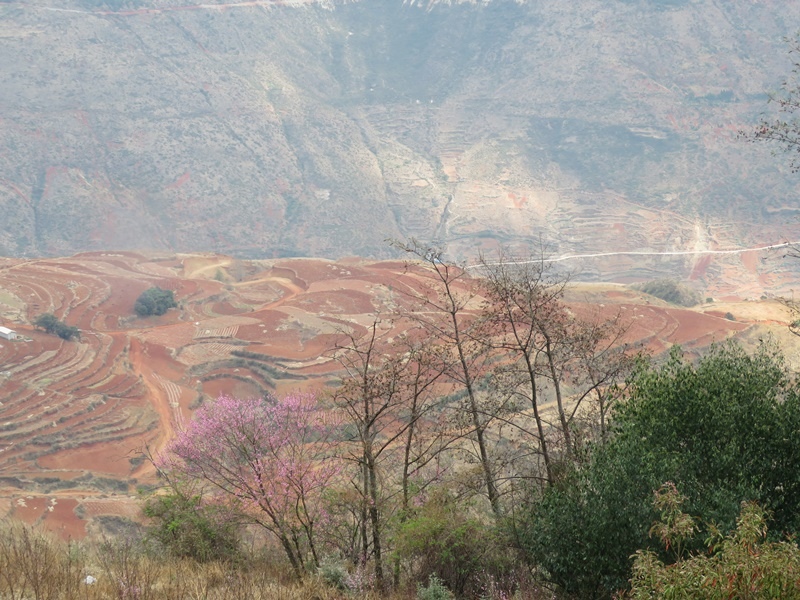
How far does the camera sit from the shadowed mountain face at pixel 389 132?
66.4 m

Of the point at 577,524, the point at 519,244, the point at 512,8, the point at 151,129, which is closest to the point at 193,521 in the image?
the point at 577,524

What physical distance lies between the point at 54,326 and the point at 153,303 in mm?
5614

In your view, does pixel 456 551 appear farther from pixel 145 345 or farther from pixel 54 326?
pixel 54 326

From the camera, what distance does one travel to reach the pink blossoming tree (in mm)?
9359

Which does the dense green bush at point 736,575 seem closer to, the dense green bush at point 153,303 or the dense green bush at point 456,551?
the dense green bush at point 456,551

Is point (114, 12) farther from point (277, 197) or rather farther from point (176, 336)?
point (176, 336)

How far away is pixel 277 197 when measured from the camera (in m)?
72.1

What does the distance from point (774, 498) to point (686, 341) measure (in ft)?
74.1

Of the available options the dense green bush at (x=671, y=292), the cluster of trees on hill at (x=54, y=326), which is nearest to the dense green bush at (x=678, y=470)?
the cluster of trees on hill at (x=54, y=326)

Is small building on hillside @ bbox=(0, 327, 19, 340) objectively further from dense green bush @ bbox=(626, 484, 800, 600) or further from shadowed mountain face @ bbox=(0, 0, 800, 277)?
shadowed mountain face @ bbox=(0, 0, 800, 277)

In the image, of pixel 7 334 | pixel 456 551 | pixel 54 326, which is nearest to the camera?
pixel 456 551

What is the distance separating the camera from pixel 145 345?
29891mm

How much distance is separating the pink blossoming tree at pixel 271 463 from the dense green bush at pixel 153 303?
22763 millimetres

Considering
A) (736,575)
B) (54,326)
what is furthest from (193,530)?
(54,326)
